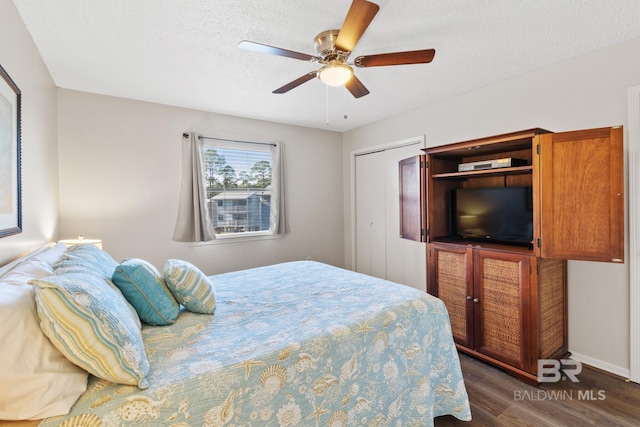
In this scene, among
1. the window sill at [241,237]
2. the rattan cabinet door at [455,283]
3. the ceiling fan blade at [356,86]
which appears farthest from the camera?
the window sill at [241,237]

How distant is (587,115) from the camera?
7.98 ft

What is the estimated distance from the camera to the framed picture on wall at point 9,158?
1.52m

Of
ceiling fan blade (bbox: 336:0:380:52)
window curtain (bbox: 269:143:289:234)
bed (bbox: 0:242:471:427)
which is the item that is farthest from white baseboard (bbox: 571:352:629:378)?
window curtain (bbox: 269:143:289:234)

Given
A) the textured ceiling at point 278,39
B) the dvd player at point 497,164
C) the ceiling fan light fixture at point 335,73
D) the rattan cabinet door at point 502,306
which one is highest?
the textured ceiling at point 278,39

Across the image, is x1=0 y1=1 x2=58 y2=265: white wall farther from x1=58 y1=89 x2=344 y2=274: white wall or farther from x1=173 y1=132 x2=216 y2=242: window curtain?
x1=173 y1=132 x2=216 y2=242: window curtain

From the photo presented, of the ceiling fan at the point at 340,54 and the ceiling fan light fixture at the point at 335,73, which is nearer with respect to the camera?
the ceiling fan at the point at 340,54

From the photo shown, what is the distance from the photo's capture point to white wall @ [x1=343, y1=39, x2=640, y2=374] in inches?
89.8

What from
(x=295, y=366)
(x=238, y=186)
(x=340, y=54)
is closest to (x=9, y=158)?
(x=295, y=366)

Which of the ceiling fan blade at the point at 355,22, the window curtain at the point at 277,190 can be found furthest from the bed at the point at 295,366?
the window curtain at the point at 277,190

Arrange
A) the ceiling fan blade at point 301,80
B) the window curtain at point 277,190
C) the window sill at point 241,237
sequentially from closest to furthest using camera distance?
the ceiling fan blade at point 301,80 < the window sill at point 241,237 < the window curtain at point 277,190

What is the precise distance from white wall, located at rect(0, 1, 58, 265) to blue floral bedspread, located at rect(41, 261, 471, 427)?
1.09 meters

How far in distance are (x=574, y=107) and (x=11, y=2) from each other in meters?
3.94

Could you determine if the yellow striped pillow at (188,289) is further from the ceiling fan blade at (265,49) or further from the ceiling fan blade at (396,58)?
the ceiling fan blade at (396,58)

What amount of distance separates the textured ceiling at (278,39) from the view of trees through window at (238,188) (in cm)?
90
